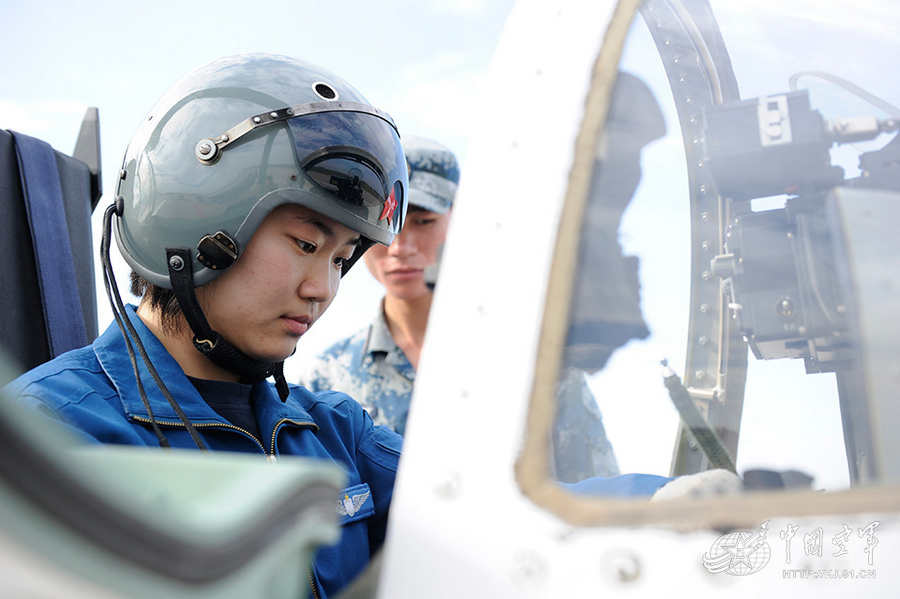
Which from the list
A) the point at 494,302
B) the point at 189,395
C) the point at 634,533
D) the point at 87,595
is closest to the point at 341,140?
the point at 189,395

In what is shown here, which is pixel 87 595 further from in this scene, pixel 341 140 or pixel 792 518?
pixel 341 140

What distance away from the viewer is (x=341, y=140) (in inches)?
60.2

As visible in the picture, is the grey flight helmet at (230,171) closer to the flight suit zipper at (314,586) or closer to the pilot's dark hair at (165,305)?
the pilot's dark hair at (165,305)

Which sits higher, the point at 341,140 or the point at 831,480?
the point at 341,140

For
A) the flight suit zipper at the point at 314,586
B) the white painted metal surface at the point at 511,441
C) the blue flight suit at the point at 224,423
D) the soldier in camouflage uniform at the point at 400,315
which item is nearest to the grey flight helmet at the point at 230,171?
the blue flight suit at the point at 224,423

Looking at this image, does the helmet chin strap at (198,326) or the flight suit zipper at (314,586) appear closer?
the flight suit zipper at (314,586)

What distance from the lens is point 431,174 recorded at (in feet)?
11.2

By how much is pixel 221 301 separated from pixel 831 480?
111cm

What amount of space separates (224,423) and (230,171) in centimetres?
47

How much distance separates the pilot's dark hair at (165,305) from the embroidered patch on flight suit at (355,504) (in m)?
0.45

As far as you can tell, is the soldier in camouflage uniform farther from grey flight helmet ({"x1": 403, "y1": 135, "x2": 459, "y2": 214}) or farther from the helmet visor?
the helmet visor

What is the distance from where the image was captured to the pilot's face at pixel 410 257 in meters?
3.29

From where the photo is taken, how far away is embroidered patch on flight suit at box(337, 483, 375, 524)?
143cm

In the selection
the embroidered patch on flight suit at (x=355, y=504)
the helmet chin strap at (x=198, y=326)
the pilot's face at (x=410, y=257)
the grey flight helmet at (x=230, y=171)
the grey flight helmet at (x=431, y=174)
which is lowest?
the embroidered patch on flight suit at (x=355, y=504)
